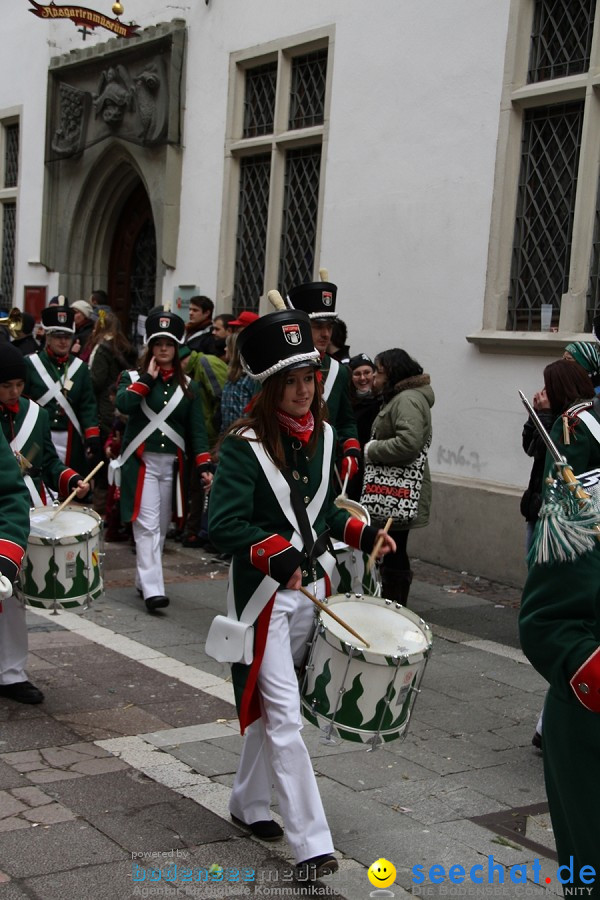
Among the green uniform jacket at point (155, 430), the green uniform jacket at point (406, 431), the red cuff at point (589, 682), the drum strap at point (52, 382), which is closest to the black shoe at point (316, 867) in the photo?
the red cuff at point (589, 682)

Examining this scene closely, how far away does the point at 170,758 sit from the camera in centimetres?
507

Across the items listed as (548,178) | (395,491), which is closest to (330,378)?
(395,491)

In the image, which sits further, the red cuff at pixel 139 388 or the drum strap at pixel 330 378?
the red cuff at pixel 139 388

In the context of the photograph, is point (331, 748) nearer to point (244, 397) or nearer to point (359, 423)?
point (359, 423)

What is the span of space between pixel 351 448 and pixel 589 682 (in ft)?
15.4

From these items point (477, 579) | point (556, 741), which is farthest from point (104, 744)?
point (477, 579)

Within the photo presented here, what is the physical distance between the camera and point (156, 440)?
26.5 ft

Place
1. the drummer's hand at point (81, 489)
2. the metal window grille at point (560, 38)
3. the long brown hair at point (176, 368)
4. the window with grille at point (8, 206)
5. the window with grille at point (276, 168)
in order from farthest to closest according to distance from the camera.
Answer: the window with grille at point (8, 206) < the window with grille at point (276, 168) < the metal window grille at point (560, 38) < the long brown hair at point (176, 368) < the drummer's hand at point (81, 489)

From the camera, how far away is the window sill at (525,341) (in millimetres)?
8570

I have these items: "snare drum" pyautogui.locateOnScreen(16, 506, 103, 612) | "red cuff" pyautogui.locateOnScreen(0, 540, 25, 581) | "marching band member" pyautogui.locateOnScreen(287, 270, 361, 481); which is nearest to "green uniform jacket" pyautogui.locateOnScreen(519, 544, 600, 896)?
"red cuff" pyautogui.locateOnScreen(0, 540, 25, 581)

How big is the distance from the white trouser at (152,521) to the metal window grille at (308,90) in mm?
4749

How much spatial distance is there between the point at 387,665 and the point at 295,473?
2.79ft

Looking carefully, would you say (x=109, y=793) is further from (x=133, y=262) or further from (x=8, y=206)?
(x=8, y=206)

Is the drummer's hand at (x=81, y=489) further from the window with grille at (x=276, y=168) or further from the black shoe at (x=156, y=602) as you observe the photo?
the window with grille at (x=276, y=168)
